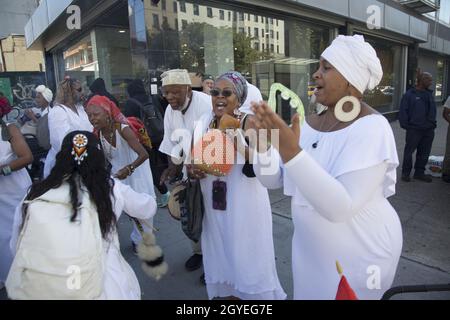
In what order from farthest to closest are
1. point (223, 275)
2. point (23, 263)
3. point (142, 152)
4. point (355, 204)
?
point (142, 152) → point (223, 275) → point (23, 263) → point (355, 204)

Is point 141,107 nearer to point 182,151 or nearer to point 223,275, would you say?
point 182,151

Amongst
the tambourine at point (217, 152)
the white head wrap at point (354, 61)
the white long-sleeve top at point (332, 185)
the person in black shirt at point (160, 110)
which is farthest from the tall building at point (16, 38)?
the white long-sleeve top at point (332, 185)

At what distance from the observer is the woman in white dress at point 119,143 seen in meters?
3.19

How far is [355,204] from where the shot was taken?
1.31m

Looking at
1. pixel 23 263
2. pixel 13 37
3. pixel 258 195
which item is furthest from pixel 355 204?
pixel 13 37

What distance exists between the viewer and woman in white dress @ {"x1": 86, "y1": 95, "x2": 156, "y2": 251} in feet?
10.5

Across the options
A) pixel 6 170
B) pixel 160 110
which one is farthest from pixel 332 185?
pixel 160 110

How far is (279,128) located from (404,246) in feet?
10.7

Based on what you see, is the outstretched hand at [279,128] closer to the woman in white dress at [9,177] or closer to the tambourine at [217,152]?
the tambourine at [217,152]

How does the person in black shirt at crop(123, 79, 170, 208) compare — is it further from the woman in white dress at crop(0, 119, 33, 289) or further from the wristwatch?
the wristwatch

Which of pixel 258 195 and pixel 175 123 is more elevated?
pixel 175 123

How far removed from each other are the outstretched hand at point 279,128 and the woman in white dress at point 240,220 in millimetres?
1151

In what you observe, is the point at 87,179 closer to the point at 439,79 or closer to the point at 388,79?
the point at 388,79
